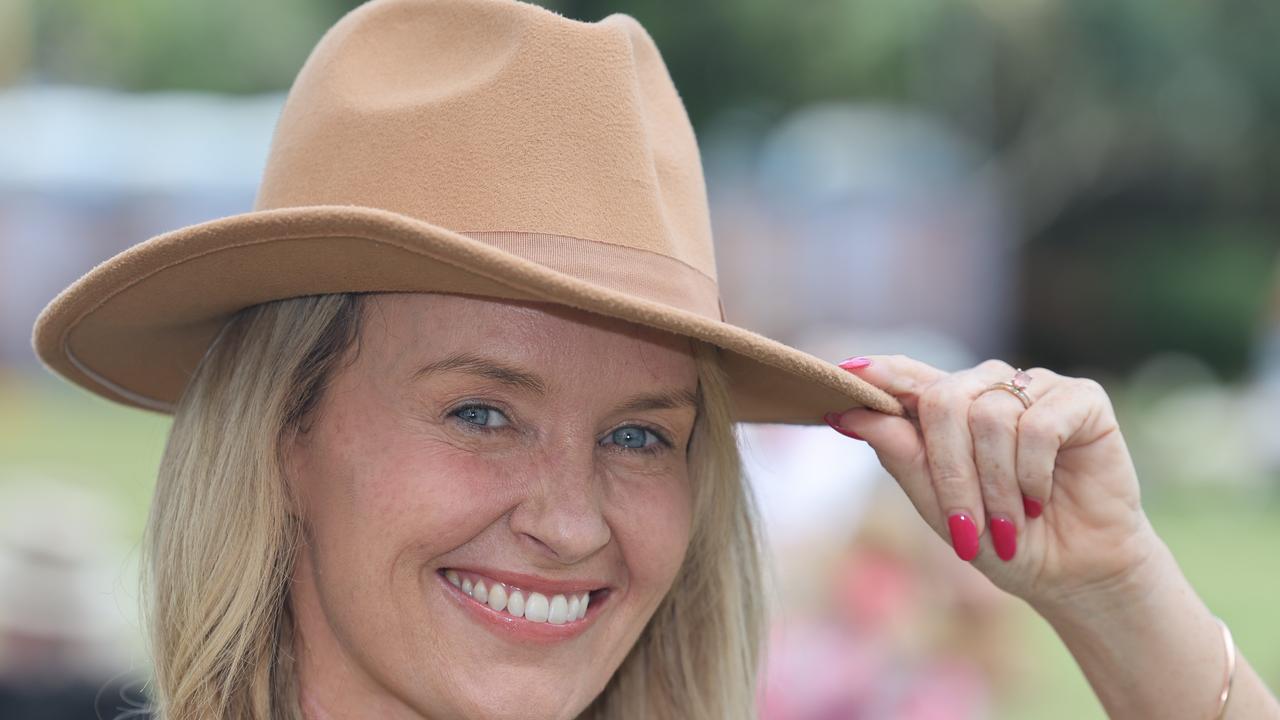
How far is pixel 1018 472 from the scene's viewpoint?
1.97m

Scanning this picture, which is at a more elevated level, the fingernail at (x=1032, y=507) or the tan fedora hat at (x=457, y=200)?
the tan fedora hat at (x=457, y=200)

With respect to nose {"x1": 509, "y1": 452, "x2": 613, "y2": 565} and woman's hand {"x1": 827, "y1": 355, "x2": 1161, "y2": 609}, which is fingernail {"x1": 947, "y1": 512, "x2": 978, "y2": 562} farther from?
nose {"x1": 509, "y1": 452, "x2": 613, "y2": 565}

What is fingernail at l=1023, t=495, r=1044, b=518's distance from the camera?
2033mm

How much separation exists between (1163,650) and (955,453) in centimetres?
51

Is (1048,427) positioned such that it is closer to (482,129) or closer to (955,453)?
(955,453)

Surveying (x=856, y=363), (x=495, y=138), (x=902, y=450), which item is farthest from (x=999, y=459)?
(x=495, y=138)

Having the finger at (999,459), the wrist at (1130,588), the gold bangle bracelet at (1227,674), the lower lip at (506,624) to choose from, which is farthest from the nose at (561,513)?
the gold bangle bracelet at (1227,674)

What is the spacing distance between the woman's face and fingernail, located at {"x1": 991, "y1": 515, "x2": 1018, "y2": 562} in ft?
1.77

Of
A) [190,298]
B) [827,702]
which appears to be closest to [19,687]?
[827,702]

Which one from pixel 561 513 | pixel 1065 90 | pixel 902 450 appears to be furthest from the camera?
pixel 1065 90

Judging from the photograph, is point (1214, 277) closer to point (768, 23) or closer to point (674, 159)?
point (768, 23)

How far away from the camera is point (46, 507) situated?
18.2ft

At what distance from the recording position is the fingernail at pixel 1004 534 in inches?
79.0

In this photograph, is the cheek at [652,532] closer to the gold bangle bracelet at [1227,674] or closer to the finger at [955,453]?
the finger at [955,453]
